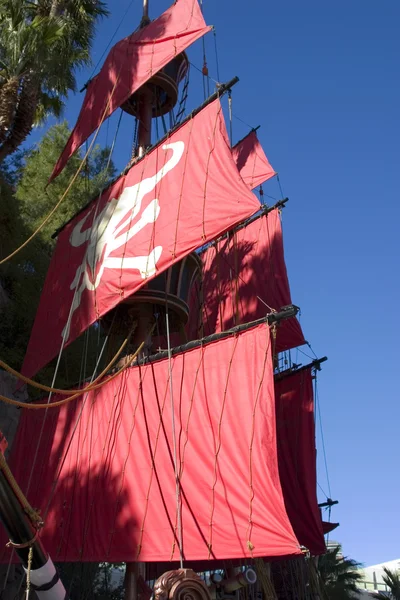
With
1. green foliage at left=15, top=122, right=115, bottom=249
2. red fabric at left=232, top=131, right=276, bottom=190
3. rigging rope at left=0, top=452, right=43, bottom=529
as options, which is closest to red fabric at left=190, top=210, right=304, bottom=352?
red fabric at left=232, top=131, right=276, bottom=190

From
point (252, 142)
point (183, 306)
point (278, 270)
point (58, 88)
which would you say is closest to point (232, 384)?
point (183, 306)

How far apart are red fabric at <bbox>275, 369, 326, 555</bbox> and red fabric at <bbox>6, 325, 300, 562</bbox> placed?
4.64 meters

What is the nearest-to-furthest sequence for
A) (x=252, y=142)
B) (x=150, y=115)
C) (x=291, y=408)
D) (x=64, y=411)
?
(x=64, y=411) → (x=291, y=408) → (x=150, y=115) → (x=252, y=142)

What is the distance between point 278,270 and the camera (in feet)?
58.5

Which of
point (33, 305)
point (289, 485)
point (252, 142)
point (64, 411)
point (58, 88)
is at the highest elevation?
point (252, 142)

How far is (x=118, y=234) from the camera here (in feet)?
42.5

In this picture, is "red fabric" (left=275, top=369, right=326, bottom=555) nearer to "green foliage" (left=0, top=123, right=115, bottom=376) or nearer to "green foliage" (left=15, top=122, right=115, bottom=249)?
"green foliage" (left=0, top=123, right=115, bottom=376)

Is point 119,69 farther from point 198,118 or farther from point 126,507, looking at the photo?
point 126,507

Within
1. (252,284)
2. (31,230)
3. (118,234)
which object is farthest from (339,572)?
(31,230)

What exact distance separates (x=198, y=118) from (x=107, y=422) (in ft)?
21.6

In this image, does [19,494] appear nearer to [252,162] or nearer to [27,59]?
[27,59]

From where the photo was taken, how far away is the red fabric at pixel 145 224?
1128 centimetres

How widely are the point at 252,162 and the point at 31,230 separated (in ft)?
27.4

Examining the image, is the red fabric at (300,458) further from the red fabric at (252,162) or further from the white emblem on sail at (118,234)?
the red fabric at (252,162)
